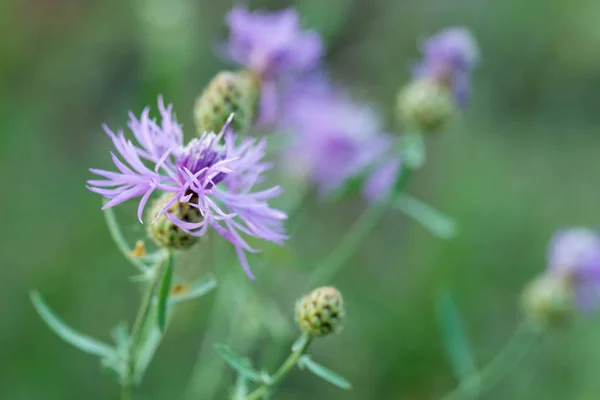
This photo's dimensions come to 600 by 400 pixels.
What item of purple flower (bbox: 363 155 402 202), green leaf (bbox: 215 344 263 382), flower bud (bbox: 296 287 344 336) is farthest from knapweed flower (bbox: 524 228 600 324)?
green leaf (bbox: 215 344 263 382)

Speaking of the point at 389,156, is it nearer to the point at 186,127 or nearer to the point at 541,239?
the point at 186,127

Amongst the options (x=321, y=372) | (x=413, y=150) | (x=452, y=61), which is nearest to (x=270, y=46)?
(x=413, y=150)

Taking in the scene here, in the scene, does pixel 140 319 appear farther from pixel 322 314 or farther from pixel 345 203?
pixel 345 203

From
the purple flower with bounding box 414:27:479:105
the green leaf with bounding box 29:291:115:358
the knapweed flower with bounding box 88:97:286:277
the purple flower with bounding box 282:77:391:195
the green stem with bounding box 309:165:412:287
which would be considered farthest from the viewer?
the purple flower with bounding box 282:77:391:195

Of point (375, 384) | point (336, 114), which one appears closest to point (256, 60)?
point (336, 114)

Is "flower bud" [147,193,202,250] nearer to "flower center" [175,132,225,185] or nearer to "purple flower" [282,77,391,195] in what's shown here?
"flower center" [175,132,225,185]

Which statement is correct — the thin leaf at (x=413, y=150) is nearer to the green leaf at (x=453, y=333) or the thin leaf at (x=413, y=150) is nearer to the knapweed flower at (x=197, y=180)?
the green leaf at (x=453, y=333)
